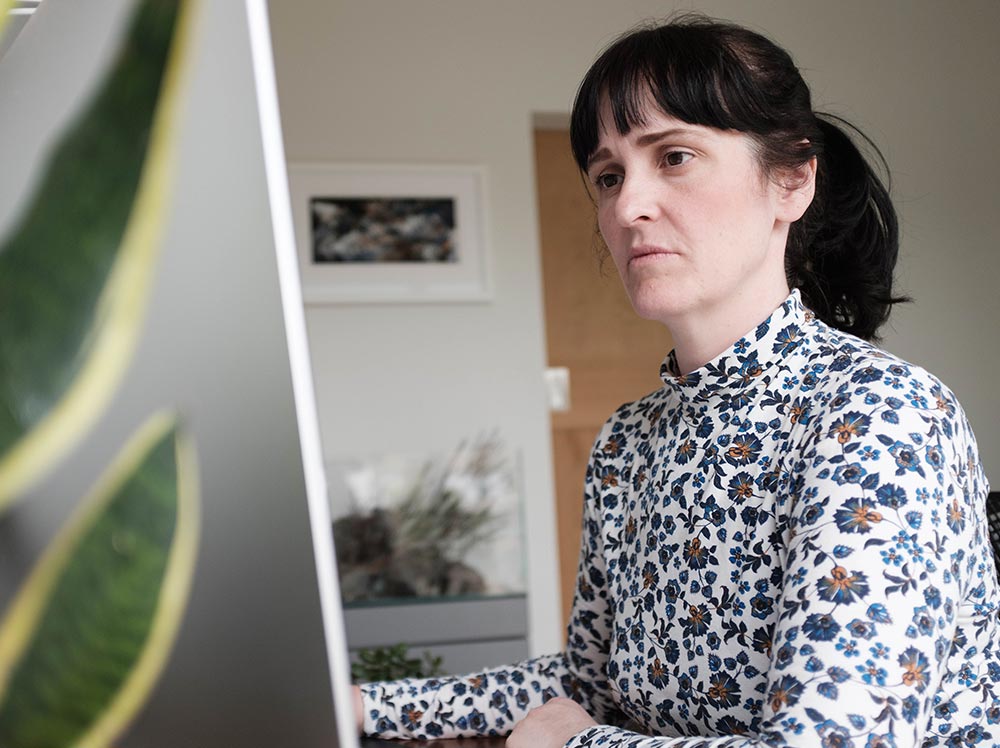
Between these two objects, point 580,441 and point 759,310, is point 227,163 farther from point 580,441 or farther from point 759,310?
point 580,441

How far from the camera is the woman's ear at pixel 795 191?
1.15 m

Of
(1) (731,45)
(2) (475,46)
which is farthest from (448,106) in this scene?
(1) (731,45)

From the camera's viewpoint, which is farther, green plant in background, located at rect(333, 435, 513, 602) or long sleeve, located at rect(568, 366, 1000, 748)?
green plant in background, located at rect(333, 435, 513, 602)

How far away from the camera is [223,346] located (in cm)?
37

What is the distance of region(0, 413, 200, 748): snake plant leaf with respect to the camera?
34cm

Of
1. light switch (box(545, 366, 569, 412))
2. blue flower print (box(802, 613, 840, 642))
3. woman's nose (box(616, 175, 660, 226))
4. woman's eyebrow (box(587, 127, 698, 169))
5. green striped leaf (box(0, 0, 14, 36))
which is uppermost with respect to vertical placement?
light switch (box(545, 366, 569, 412))

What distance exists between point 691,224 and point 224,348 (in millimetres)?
772

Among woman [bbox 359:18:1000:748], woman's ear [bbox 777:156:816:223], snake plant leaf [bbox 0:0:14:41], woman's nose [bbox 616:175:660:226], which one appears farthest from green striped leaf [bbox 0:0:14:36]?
woman's ear [bbox 777:156:816:223]

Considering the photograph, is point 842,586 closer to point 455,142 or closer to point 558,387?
point 455,142

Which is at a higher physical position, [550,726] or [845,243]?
[845,243]

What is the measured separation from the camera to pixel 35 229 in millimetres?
353

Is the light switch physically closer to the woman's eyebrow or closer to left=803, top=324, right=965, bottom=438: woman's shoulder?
the woman's eyebrow

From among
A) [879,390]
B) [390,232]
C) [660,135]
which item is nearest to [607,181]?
[660,135]

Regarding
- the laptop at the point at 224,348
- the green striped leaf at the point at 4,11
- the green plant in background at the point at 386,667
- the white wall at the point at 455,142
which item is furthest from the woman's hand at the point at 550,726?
the white wall at the point at 455,142
